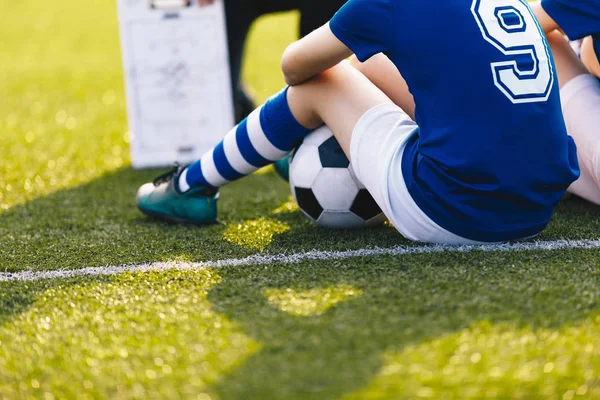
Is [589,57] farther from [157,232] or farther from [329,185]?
[157,232]

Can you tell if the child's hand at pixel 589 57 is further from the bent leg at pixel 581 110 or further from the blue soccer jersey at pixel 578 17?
the blue soccer jersey at pixel 578 17

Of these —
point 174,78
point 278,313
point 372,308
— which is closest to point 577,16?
point 372,308

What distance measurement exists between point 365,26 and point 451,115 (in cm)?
34

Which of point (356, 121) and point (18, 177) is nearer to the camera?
point (356, 121)

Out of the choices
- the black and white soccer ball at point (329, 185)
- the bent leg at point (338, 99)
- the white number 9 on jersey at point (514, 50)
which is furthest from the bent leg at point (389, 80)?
the white number 9 on jersey at point (514, 50)

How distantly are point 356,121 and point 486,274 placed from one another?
2.00 ft

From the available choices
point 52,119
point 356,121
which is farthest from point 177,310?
point 52,119

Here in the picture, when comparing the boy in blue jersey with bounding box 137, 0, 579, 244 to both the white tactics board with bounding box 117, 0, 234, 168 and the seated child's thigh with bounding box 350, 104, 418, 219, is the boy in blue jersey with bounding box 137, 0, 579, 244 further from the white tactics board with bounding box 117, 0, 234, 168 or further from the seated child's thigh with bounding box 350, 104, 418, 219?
the white tactics board with bounding box 117, 0, 234, 168

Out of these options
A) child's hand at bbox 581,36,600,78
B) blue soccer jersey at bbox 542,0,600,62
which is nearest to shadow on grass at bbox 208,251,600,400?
blue soccer jersey at bbox 542,0,600,62

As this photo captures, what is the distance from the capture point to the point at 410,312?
1856mm

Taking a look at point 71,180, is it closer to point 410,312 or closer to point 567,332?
point 410,312

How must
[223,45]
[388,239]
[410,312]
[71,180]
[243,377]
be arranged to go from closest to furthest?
1. [243,377]
2. [410,312]
3. [388,239]
4. [71,180]
5. [223,45]

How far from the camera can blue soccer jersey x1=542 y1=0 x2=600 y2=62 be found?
96.3 inches

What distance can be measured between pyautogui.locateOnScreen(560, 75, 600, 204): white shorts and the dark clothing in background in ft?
5.45
